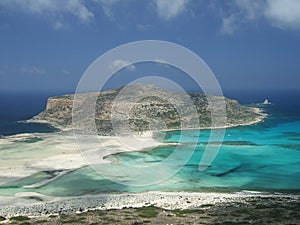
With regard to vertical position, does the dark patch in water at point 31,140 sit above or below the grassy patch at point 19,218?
above

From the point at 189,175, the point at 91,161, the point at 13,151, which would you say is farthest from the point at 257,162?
the point at 13,151

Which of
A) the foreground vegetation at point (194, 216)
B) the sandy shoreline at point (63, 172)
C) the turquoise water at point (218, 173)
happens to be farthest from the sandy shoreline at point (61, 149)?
the foreground vegetation at point (194, 216)

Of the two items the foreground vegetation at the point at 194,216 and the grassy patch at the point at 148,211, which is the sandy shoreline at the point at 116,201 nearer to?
the grassy patch at the point at 148,211

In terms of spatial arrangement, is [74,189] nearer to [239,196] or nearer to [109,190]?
[109,190]

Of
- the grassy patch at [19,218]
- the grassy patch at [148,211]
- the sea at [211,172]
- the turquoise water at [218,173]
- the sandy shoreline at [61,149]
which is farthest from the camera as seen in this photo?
the sandy shoreline at [61,149]

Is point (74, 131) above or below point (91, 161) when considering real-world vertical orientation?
above

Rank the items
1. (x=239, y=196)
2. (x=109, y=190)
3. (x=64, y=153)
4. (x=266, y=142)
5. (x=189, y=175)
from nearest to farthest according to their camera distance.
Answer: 1. (x=239, y=196)
2. (x=109, y=190)
3. (x=189, y=175)
4. (x=64, y=153)
5. (x=266, y=142)

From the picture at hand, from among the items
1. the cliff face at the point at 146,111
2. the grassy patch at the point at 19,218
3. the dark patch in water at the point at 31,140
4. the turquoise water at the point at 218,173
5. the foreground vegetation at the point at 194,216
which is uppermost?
the cliff face at the point at 146,111

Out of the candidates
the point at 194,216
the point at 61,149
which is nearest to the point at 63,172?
the point at 61,149

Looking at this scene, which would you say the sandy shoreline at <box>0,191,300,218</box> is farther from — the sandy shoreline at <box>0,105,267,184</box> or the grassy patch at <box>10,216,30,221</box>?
the sandy shoreline at <box>0,105,267,184</box>
